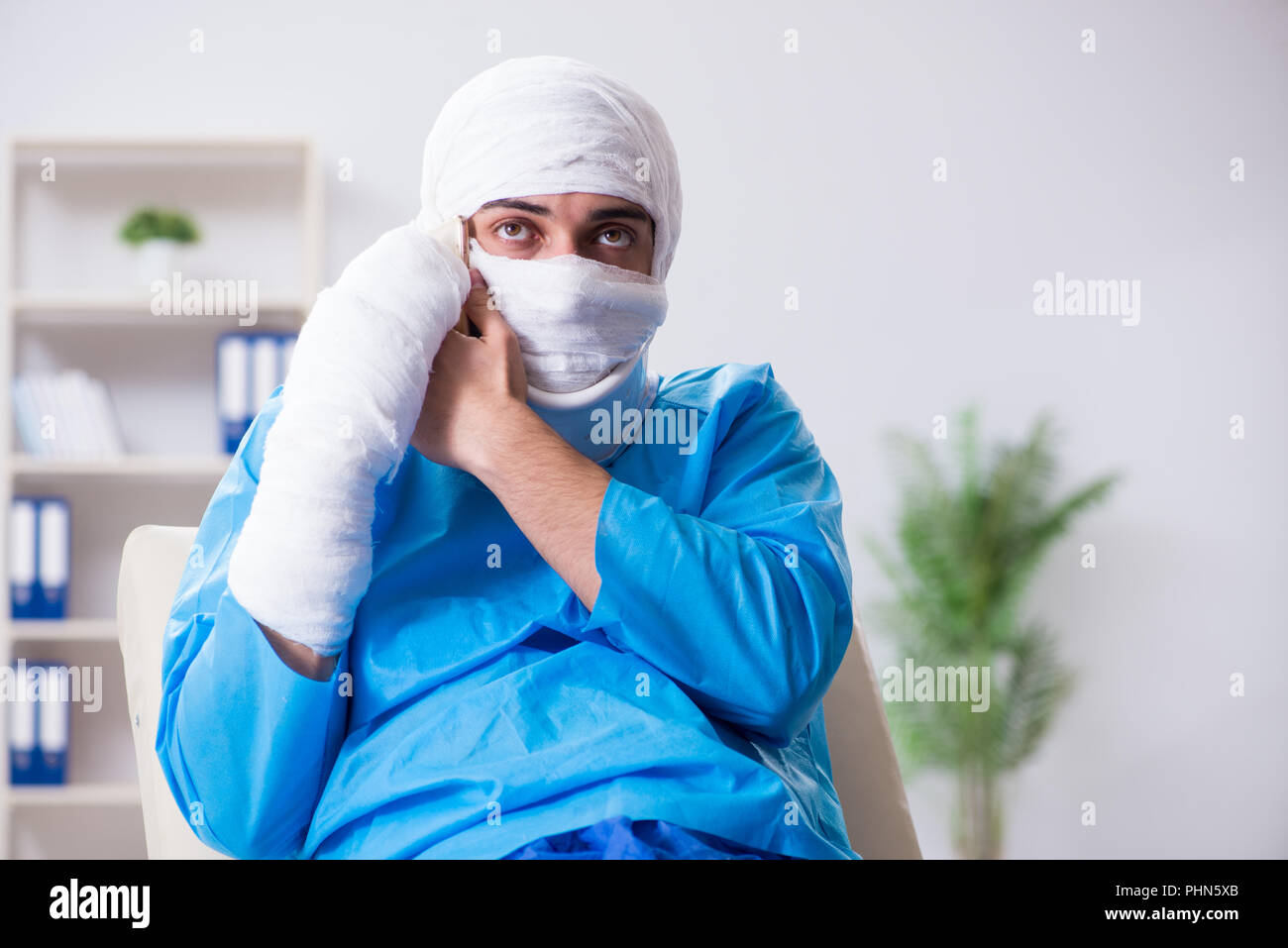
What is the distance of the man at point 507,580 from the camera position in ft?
2.84

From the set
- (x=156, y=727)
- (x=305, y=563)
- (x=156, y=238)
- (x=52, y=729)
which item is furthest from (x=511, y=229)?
(x=52, y=729)

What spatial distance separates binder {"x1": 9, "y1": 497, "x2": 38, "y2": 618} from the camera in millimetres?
Result: 2838

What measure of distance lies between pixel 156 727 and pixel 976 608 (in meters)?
2.48

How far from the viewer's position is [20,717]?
2.84 m

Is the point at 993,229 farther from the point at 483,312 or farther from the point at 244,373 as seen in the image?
the point at 483,312

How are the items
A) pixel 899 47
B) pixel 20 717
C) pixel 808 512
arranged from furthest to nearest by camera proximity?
pixel 899 47 → pixel 20 717 → pixel 808 512

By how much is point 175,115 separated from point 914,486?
8.12 feet

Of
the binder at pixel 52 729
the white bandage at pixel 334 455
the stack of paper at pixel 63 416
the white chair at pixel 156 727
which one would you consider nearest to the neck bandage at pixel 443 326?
the white bandage at pixel 334 455

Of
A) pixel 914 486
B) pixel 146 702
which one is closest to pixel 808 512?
pixel 146 702

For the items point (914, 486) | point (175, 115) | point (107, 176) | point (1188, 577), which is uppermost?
point (175, 115)

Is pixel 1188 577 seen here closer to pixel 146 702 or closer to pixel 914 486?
pixel 914 486

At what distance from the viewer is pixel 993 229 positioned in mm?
3375

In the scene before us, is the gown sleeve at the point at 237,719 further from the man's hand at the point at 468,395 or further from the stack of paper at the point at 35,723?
the stack of paper at the point at 35,723

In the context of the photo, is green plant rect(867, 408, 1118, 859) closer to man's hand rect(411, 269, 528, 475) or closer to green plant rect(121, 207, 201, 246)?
green plant rect(121, 207, 201, 246)
